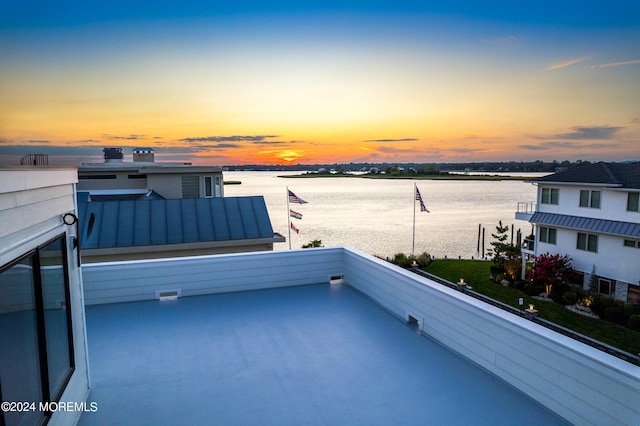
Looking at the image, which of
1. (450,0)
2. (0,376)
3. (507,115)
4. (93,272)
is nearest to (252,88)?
(450,0)

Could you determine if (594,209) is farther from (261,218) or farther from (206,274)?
(206,274)

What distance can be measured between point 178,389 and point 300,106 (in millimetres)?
23011

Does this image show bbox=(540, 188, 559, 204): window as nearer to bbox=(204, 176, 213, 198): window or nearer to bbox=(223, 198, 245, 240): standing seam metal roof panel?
bbox=(223, 198, 245, 240): standing seam metal roof panel

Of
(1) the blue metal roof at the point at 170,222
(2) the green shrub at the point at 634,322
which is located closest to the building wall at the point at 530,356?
(1) the blue metal roof at the point at 170,222

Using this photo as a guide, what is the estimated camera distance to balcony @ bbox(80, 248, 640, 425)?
9.98 ft

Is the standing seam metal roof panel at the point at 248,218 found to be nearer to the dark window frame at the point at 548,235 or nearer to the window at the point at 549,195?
the window at the point at 549,195

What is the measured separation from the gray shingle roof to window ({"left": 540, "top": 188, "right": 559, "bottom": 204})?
19.1 inches

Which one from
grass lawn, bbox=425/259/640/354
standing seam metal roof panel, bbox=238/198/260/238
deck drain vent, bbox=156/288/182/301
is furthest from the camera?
grass lawn, bbox=425/259/640/354

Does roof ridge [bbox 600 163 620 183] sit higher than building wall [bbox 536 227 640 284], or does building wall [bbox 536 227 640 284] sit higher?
roof ridge [bbox 600 163 620 183]

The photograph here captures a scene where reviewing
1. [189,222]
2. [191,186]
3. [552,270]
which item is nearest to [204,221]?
[189,222]

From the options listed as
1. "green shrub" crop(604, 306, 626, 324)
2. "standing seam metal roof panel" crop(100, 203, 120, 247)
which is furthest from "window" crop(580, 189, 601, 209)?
"standing seam metal roof panel" crop(100, 203, 120, 247)

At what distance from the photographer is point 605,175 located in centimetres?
1714

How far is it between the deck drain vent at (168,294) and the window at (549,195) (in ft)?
61.3

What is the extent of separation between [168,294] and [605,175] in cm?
1819
